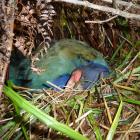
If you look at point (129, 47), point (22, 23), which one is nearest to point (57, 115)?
point (22, 23)

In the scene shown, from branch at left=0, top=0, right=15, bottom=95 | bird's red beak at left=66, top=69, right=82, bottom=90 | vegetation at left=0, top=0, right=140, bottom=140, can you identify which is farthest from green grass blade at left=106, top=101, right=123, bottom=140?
branch at left=0, top=0, right=15, bottom=95

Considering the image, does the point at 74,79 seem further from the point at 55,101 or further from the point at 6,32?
the point at 6,32

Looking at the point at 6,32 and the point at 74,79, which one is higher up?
the point at 6,32

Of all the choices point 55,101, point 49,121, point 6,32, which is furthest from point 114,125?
point 6,32

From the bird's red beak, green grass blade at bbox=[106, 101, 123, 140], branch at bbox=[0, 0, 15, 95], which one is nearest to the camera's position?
branch at bbox=[0, 0, 15, 95]

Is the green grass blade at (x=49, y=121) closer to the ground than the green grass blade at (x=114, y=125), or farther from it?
farther from it

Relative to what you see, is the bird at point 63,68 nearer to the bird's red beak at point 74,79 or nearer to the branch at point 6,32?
the bird's red beak at point 74,79

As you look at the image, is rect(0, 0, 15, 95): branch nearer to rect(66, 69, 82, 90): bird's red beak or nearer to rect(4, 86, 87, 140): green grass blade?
rect(4, 86, 87, 140): green grass blade

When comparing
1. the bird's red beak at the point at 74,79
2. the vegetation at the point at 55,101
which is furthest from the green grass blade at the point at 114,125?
the bird's red beak at the point at 74,79
